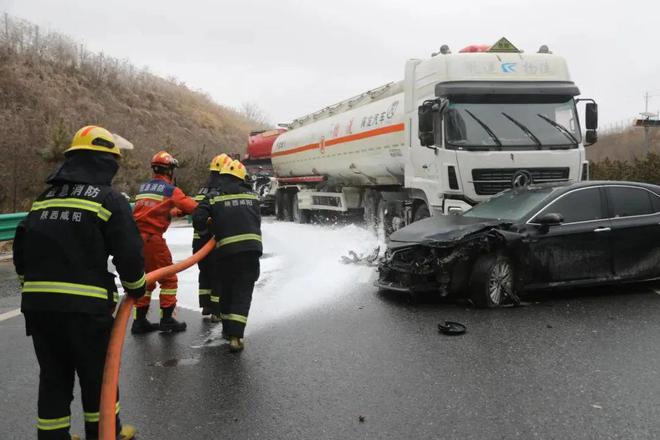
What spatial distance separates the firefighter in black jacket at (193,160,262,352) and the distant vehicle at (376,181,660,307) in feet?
7.04

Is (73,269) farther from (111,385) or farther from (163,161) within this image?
(163,161)

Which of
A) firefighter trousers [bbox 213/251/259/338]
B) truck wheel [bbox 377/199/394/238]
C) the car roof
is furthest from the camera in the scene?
truck wheel [bbox 377/199/394/238]

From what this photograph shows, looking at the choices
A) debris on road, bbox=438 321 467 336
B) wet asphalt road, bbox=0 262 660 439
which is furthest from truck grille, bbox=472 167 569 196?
debris on road, bbox=438 321 467 336

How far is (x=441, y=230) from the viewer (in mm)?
7078

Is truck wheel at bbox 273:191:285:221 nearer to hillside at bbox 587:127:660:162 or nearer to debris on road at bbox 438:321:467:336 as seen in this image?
debris on road at bbox 438:321:467:336

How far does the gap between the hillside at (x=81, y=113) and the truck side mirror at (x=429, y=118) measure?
12.6m

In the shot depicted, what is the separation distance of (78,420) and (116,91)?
160 ft

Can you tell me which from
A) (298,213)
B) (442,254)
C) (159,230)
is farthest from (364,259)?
(298,213)

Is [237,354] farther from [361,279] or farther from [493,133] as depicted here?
[493,133]

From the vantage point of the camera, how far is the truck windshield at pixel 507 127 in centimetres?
928

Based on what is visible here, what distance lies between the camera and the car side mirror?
688cm

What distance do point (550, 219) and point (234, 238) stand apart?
Result: 3.63 metres

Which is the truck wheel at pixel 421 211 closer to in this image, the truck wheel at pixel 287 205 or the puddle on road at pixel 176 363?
the puddle on road at pixel 176 363

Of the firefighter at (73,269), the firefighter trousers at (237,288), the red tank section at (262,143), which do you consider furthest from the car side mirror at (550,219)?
the red tank section at (262,143)
